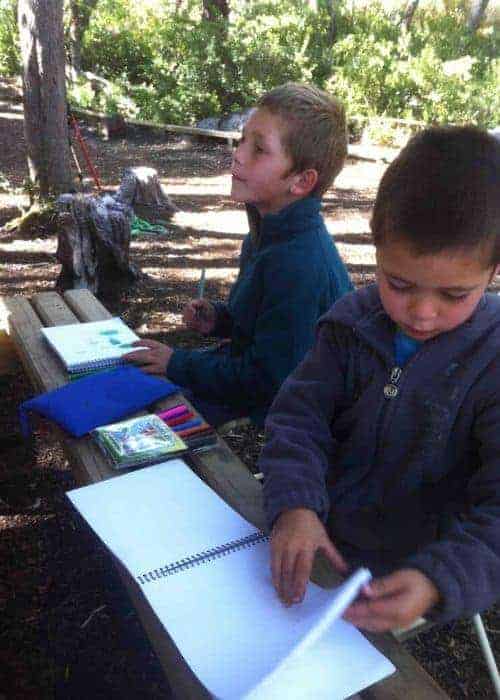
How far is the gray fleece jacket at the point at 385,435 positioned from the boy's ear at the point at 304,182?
834mm

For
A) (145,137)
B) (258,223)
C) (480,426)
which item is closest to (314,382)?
(480,426)

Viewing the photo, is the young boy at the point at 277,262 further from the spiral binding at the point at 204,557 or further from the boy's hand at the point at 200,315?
the spiral binding at the point at 204,557

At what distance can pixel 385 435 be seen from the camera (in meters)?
1.39

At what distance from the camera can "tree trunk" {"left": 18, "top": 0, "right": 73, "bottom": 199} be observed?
229 inches

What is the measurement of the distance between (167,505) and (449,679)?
134 cm

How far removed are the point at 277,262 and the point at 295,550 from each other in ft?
3.42

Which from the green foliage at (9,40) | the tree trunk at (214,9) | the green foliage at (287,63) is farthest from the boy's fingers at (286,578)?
the green foliage at (9,40)

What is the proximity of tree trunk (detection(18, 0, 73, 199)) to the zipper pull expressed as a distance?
5537mm

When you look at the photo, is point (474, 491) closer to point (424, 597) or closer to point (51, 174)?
point (424, 597)

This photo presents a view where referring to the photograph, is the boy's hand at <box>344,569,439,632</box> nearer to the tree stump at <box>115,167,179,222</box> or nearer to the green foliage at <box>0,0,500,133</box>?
the tree stump at <box>115,167,179,222</box>

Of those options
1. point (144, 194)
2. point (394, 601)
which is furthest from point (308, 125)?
point (144, 194)

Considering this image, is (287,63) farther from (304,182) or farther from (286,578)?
(286,578)

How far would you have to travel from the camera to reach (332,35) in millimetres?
14953

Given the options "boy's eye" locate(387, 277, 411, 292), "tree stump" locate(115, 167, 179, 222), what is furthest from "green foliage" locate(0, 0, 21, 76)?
"boy's eye" locate(387, 277, 411, 292)
